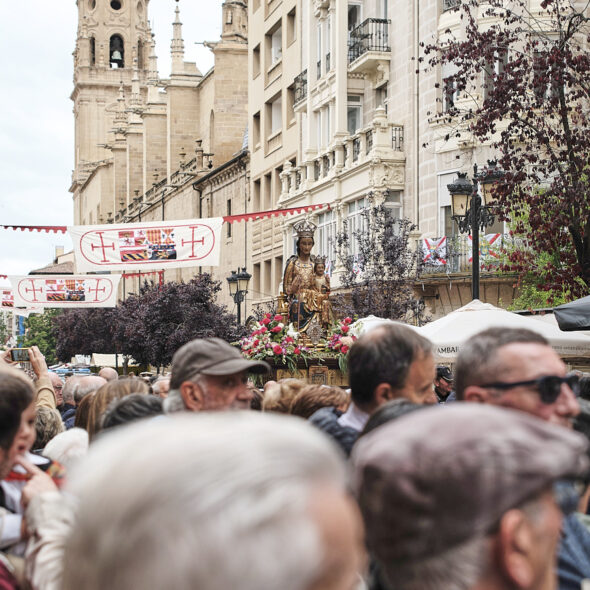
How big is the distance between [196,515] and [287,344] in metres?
12.8

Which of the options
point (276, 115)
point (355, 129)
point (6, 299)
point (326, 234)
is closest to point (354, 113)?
point (355, 129)

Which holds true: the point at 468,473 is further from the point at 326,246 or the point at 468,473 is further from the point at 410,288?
the point at 326,246

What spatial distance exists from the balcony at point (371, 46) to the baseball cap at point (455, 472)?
30.4 meters

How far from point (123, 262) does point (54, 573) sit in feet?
41.1

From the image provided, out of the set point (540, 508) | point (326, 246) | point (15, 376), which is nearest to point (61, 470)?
point (15, 376)

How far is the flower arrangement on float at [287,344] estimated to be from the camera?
13969 millimetres

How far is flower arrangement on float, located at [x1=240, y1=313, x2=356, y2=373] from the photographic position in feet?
45.8

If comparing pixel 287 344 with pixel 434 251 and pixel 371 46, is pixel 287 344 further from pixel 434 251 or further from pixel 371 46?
pixel 371 46

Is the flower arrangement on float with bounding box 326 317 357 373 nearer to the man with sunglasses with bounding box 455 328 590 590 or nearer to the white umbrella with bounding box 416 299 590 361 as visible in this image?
the white umbrella with bounding box 416 299 590 361

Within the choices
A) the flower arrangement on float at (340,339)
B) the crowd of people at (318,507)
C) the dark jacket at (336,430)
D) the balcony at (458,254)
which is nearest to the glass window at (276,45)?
the balcony at (458,254)

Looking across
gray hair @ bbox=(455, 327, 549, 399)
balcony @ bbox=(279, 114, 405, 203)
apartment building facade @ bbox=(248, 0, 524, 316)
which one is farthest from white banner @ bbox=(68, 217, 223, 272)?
balcony @ bbox=(279, 114, 405, 203)

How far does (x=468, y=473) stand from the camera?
1.72m

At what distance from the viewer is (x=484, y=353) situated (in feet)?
11.2

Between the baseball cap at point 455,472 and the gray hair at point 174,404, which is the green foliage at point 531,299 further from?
the baseball cap at point 455,472
